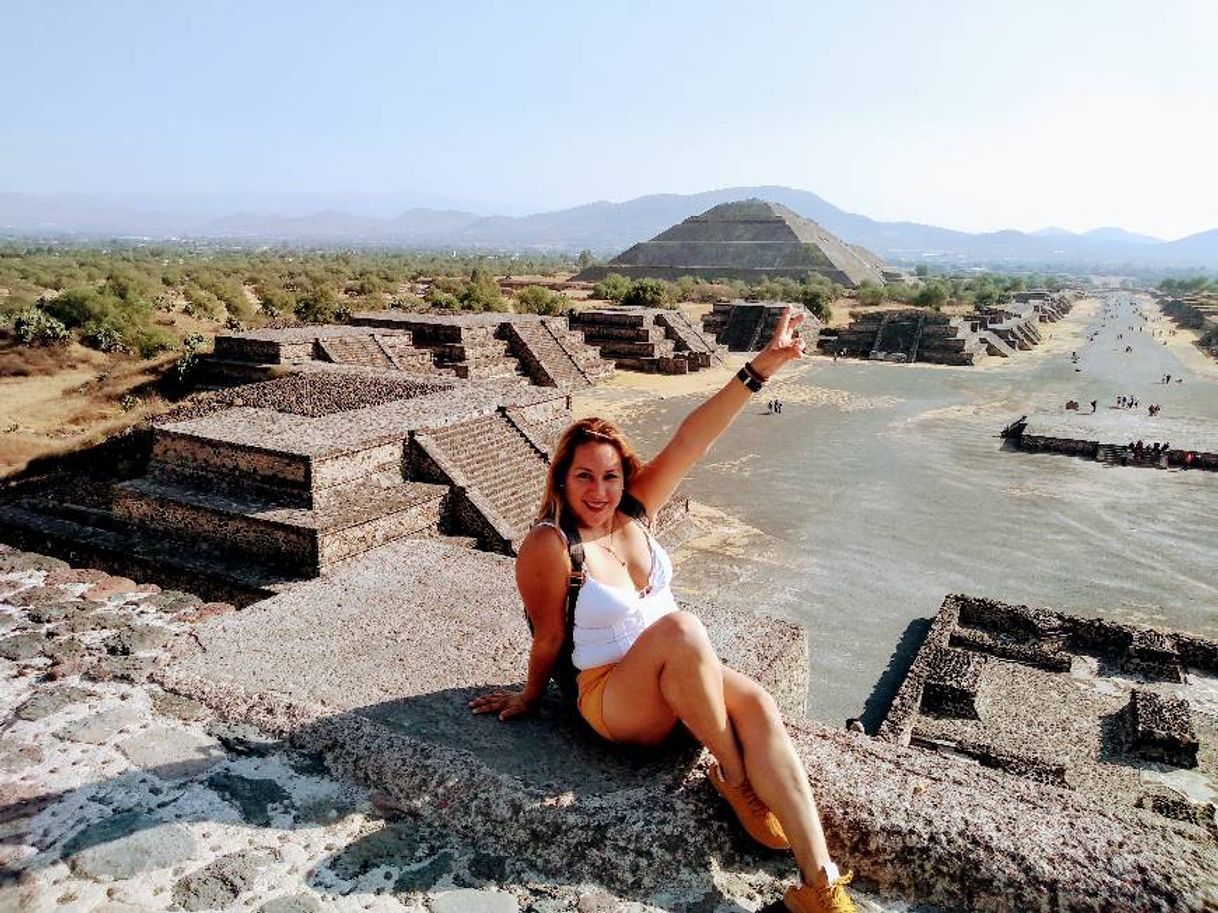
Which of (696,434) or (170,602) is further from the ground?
(696,434)

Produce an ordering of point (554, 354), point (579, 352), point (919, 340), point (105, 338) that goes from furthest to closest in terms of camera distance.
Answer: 1. point (919, 340)
2. point (579, 352)
3. point (554, 354)
4. point (105, 338)

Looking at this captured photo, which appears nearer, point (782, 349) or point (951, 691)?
point (782, 349)

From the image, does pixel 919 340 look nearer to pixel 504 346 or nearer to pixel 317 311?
pixel 504 346

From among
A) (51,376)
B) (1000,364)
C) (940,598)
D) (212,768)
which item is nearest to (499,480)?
(940,598)

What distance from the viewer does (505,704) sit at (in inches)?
128

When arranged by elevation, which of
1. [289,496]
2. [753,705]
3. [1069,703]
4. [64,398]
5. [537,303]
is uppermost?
[753,705]

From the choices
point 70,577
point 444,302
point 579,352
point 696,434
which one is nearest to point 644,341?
point 579,352

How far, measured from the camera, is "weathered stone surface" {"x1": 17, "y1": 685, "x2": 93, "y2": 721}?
11.0ft

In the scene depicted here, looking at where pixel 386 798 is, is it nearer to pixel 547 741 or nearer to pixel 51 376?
pixel 547 741

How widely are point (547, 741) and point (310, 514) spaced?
511cm

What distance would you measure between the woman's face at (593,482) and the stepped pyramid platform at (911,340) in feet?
108

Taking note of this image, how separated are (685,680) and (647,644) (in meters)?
0.16

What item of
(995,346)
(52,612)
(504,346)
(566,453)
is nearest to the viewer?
(566,453)

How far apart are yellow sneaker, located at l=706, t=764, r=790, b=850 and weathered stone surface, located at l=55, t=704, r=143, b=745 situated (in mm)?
2357
